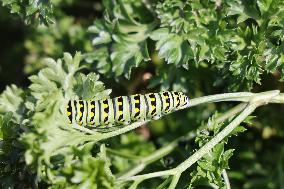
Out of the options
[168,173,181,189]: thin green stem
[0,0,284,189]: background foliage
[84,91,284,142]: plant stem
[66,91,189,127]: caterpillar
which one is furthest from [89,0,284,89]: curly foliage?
[168,173,181,189]: thin green stem

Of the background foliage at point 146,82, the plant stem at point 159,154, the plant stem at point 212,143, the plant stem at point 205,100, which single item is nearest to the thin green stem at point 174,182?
the plant stem at point 212,143

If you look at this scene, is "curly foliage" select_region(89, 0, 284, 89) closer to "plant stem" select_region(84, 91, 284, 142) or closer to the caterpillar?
"plant stem" select_region(84, 91, 284, 142)

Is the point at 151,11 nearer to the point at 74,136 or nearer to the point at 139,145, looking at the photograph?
the point at 139,145

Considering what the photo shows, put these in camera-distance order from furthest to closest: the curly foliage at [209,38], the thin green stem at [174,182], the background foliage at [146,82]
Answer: the curly foliage at [209,38] < the thin green stem at [174,182] < the background foliage at [146,82]

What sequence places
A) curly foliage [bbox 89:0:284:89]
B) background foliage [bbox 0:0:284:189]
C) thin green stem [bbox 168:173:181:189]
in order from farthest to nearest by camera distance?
curly foliage [bbox 89:0:284:89], thin green stem [bbox 168:173:181:189], background foliage [bbox 0:0:284:189]

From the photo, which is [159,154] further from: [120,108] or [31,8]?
[31,8]

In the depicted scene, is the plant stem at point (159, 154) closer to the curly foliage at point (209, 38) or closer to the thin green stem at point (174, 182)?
the curly foliage at point (209, 38)

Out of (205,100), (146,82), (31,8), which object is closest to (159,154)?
(205,100)
